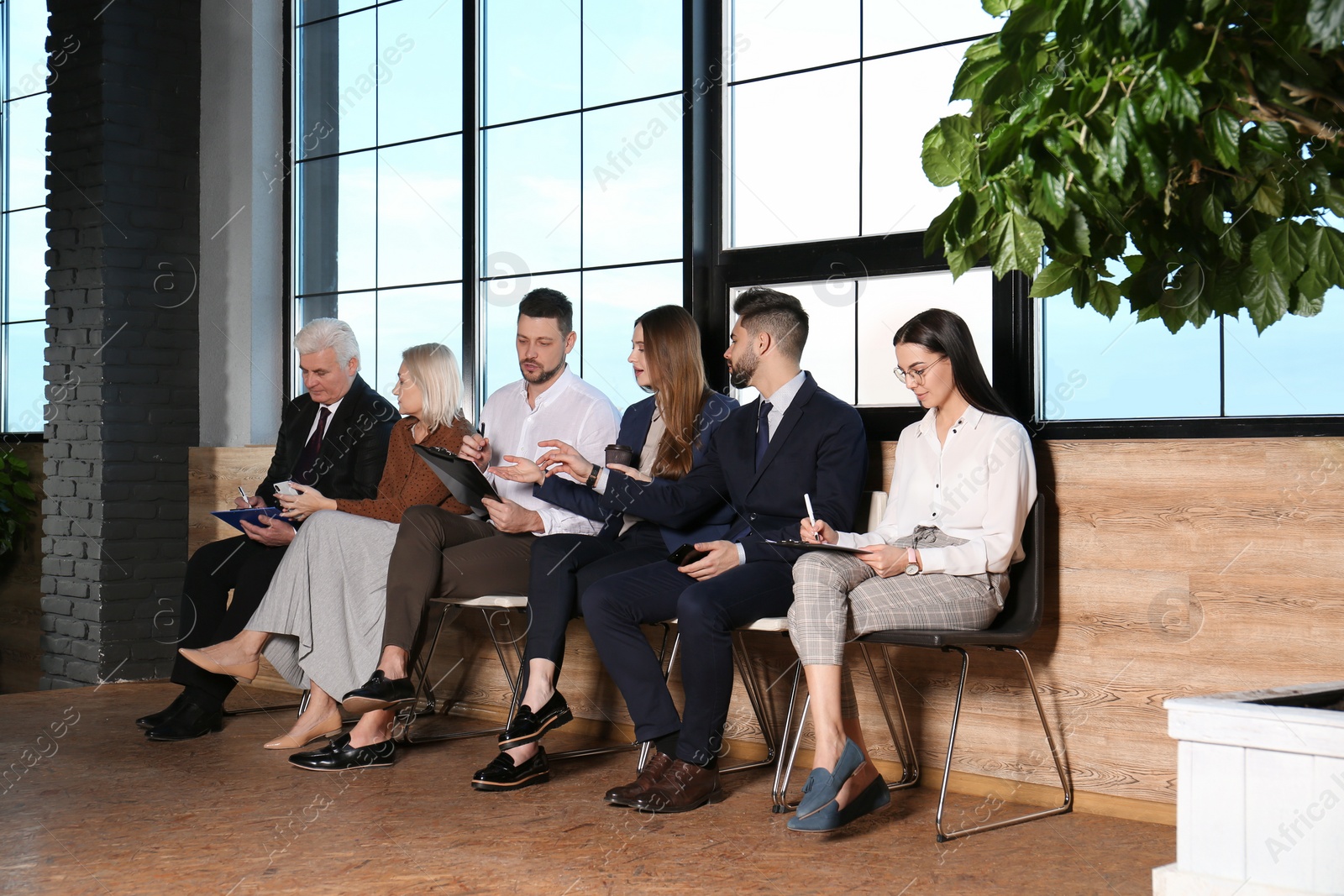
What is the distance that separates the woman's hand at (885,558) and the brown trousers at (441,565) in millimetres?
1064

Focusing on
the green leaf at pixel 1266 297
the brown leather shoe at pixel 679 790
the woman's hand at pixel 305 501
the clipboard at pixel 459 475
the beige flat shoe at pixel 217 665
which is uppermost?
the green leaf at pixel 1266 297

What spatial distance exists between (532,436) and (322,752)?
1.05 m

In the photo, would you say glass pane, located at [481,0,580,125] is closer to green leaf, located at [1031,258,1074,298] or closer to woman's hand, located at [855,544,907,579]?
woman's hand, located at [855,544,907,579]

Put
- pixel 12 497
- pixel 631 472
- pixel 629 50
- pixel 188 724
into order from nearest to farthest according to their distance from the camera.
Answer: pixel 631 472
pixel 188 724
pixel 629 50
pixel 12 497

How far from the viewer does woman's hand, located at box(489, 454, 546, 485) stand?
3400mm

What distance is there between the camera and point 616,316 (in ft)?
13.7

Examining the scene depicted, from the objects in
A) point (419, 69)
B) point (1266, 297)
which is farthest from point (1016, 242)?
point (419, 69)

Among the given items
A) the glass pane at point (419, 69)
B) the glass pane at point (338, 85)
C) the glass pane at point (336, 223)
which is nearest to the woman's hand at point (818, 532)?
the glass pane at point (419, 69)

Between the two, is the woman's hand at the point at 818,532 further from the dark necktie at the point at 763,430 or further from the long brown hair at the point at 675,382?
the long brown hair at the point at 675,382

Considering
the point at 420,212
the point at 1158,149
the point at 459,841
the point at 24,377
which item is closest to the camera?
the point at 1158,149

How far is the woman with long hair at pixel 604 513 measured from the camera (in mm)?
3207

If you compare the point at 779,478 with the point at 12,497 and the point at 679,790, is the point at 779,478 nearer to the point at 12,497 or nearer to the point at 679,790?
the point at 679,790

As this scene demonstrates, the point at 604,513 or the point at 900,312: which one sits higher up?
the point at 900,312

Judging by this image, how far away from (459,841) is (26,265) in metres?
5.06
